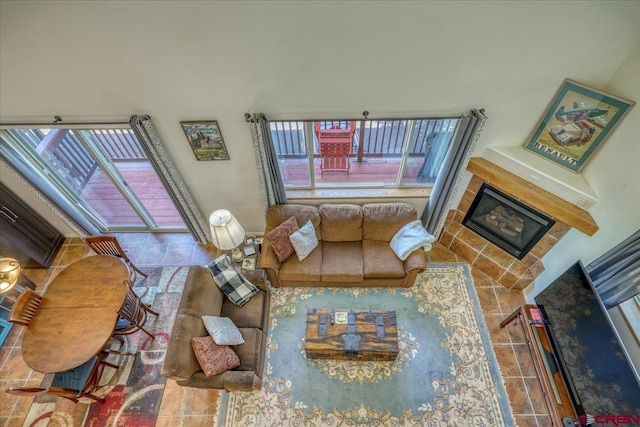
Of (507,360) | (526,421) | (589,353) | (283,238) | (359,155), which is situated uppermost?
(359,155)

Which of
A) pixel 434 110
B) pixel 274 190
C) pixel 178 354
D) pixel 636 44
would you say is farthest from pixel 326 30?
pixel 178 354

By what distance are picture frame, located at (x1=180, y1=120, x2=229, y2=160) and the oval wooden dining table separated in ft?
5.55

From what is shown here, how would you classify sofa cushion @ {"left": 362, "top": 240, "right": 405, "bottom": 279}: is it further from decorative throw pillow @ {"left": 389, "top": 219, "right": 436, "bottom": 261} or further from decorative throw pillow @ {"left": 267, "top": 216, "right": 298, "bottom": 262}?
decorative throw pillow @ {"left": 267, "top": 216, "right": 298, "bottom": 262}

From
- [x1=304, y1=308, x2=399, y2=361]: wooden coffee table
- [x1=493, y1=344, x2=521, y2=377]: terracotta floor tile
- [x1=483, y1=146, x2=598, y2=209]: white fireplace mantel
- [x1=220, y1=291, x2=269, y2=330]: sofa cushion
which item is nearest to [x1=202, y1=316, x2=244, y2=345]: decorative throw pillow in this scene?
[x1=220, y1=291, x2=269, y2=330]: sofa cushion

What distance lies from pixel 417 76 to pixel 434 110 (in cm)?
49

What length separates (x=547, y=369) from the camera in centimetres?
315

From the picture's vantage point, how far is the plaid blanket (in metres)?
3.79

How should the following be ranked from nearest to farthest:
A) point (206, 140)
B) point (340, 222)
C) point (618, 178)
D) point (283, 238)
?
point (618, 178), point (206, 140), point (283, 238), point (340, 222)

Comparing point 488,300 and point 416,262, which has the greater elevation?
point 416,262

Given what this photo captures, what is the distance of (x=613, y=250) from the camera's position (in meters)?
2.88

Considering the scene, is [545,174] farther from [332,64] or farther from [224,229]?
[224,229]

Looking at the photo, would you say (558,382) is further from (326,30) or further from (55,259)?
(55,259)

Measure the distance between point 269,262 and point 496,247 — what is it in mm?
3259

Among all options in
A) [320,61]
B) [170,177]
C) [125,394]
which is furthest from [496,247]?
[125,394]
